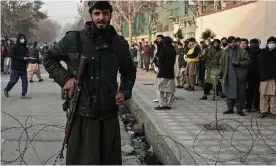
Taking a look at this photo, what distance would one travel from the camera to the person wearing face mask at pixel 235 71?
8.00 meters

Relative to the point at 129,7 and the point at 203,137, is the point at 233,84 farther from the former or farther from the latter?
the point at 129,7

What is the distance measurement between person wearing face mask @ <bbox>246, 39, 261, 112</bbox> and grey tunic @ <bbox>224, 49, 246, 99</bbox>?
0.65 m

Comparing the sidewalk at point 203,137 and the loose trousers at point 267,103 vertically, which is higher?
the loose trousers at point 267,103

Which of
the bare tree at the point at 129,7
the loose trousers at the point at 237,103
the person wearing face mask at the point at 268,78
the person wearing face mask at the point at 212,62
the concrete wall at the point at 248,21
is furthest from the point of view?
the bare tree at the point at 129,7

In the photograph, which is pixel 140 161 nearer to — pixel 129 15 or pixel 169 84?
pixel 169 84

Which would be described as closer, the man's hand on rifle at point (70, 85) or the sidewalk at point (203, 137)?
the man's hand on rifle at point (70, 85)

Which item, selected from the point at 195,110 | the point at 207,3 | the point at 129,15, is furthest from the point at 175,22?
the point at 195,110

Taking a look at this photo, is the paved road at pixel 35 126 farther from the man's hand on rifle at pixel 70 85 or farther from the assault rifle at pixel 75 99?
the man's hand on rifle at pixel 70 85

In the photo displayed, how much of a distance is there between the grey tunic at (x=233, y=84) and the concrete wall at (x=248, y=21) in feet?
8.98

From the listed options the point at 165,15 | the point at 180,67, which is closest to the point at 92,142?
the point at 180,67

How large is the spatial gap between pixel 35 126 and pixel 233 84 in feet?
12.9

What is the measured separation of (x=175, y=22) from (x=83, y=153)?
69.6 ft

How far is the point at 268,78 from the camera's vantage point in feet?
25.8

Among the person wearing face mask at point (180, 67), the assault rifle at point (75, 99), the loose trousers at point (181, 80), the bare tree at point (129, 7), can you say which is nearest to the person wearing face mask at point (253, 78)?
the person wearing face mask at point (180, 67)
